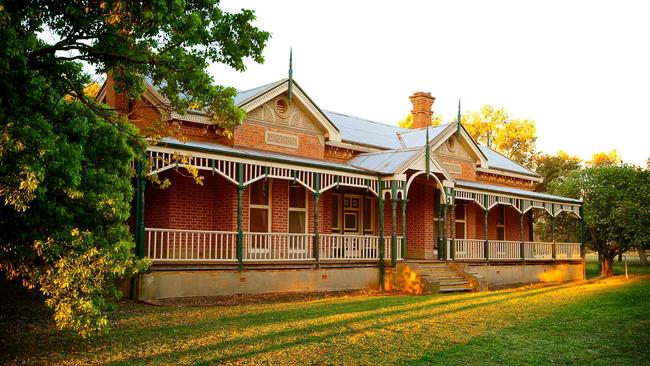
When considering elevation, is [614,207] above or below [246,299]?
above

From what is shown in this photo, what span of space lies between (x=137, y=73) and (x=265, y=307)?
6.34 meters

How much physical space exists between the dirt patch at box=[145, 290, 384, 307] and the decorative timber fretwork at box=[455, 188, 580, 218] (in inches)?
290

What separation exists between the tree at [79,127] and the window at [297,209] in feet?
34.8

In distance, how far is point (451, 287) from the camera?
63.8 feet

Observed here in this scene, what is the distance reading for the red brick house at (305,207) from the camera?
51.4 feet

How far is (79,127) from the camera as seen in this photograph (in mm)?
7941

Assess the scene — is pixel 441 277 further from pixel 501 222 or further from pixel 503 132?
pixel 503 132

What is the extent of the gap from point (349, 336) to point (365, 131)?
16.2 meters

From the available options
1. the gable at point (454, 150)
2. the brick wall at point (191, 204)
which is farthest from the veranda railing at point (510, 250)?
the brick wall at point (191, 204)

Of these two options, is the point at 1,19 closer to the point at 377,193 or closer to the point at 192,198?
the point at 192,198

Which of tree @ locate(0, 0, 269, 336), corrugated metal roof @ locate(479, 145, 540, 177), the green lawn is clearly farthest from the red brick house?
tree @ locate(0, 0, 269, 336)

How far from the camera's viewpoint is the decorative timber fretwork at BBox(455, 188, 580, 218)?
2319cm

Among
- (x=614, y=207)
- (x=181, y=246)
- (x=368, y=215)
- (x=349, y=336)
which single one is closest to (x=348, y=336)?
(x=349, y=336)

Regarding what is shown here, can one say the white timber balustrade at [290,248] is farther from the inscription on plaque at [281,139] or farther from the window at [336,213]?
the inscription on plaque at [281,139]
